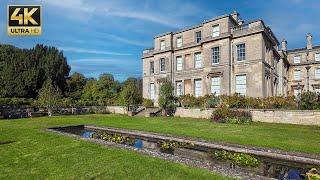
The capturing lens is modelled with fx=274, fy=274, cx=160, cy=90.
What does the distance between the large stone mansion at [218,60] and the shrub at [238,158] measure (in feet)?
64.4

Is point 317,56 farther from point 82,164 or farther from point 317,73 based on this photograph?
point 82,164

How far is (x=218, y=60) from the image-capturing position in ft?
103

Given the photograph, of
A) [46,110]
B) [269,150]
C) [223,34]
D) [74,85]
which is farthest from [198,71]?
[74,85]

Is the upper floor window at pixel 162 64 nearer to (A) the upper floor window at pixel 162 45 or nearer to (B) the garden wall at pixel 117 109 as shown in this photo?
(A) the upper floor window at pixel 162 45

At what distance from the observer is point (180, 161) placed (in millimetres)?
8078

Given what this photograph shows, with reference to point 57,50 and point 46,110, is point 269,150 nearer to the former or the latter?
point 46,110

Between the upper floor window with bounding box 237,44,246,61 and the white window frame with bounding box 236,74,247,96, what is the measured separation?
1.85 meters

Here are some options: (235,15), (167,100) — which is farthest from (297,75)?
(167,100)

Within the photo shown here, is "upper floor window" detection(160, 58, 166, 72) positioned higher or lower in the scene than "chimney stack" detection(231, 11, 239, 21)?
lower

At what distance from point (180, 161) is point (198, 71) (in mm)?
26243

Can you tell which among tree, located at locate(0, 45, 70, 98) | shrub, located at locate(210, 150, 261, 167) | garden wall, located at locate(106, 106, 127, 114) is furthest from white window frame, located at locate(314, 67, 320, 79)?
tree, located at locate(0, 45, 70, 98)

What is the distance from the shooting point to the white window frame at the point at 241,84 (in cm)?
2931

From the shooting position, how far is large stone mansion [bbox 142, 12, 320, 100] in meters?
28.6

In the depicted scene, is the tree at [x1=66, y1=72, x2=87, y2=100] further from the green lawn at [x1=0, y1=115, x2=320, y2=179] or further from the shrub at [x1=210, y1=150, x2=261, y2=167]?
the shrub at [x1=210, y1=150, x2=261, y2=167]
